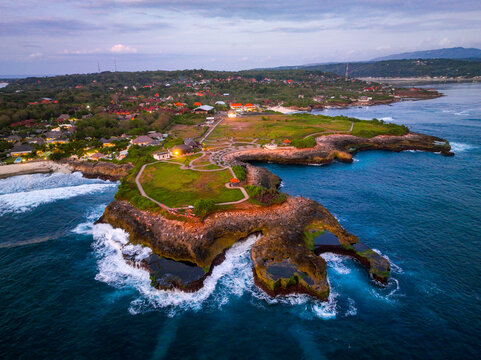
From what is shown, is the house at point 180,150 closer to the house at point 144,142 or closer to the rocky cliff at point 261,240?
the house at point 144,142

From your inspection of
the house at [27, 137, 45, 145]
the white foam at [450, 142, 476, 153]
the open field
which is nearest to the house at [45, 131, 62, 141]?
the house at [27, 137, 45, 145]

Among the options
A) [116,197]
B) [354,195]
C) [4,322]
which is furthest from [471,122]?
[4,322]

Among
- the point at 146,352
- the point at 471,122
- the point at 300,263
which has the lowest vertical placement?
the point at 146,352

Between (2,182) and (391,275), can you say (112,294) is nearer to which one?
(391,275)

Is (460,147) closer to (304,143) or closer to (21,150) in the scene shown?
(304,143)

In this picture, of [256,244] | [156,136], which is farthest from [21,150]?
[256,244]
